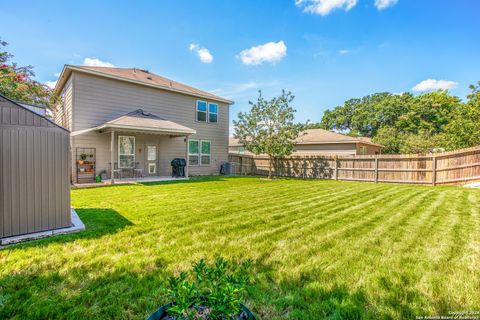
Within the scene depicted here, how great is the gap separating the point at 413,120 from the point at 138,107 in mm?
34614

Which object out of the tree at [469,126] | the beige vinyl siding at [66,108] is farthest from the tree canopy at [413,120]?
the beige vinyl siding at [66,108]

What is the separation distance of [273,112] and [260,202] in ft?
29.4

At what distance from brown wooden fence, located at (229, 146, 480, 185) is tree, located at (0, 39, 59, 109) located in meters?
11.7

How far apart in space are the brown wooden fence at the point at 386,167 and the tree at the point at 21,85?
11.7 meters

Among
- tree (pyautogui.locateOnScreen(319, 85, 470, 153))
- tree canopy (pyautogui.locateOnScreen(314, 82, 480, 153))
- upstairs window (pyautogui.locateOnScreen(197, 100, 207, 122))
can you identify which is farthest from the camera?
tree (pyautogui.locateOnScreen(319, 85, 470, 153))

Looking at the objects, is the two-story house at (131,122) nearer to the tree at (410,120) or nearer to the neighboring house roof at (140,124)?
the neighboring house roof at (140,124)

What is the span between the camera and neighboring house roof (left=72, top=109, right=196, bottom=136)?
987cm

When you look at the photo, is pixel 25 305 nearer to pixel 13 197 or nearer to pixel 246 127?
pixel 13 197

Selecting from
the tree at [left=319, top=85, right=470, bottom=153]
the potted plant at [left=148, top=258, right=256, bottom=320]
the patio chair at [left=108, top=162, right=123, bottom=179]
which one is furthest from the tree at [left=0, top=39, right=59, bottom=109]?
the tree at [left=319, top=85, right=470, bottom=153]

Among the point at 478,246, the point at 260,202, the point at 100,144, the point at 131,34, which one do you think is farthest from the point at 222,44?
the point at 478,246

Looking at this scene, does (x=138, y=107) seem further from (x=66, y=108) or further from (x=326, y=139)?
(x=326, y=139)

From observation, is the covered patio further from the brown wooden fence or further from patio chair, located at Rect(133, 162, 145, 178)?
the brown wooden fence

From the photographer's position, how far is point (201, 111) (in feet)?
49.4

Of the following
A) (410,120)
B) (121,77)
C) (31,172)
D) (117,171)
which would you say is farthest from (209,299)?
(410,120)
